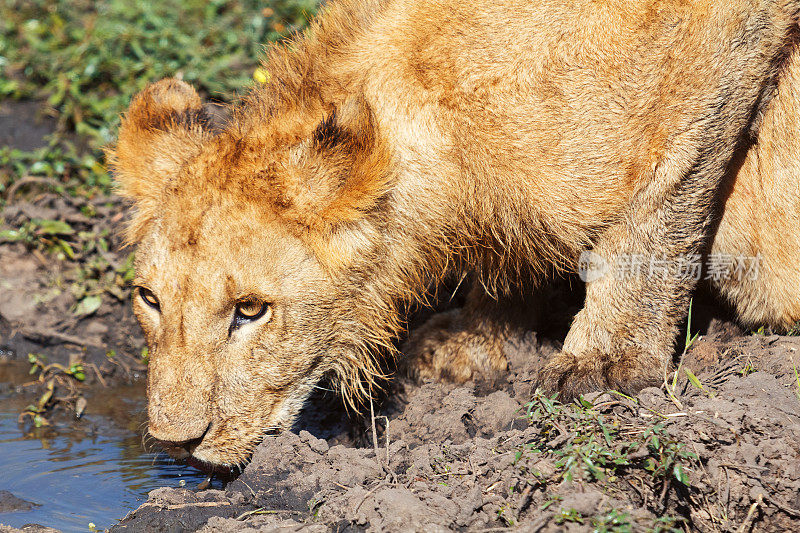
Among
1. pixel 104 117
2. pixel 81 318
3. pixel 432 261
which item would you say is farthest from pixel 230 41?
pixel 432 261

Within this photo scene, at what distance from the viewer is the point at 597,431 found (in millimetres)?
3914

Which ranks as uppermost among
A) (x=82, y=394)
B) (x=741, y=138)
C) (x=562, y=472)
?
(x=741, y=138)

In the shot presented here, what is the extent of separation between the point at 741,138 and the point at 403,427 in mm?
2546

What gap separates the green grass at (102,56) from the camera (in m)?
7.54

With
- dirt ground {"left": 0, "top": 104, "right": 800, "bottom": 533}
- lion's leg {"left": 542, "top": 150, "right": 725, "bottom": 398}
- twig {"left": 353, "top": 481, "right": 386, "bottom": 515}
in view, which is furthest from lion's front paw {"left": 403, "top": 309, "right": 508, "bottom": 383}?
twig {"left": 353, "top": 481, "right": 386, "bottom": 515}

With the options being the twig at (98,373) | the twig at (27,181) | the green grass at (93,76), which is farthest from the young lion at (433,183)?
the twig at (27,181)

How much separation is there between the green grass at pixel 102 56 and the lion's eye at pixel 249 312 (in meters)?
3.59

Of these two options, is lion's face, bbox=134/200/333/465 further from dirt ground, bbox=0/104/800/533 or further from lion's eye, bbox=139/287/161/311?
dirt ground, bbox=0/104/800/533

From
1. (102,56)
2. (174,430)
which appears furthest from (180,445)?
(102,56)

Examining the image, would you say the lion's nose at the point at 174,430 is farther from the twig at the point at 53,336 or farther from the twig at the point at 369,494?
the twig at the point at 53,336

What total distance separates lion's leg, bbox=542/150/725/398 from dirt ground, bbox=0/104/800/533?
0.65 ft

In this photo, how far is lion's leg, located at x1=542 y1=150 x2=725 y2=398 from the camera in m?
4.42

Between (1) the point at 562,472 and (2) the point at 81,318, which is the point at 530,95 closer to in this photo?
(1) the point at 562,472

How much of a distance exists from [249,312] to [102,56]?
200 inches
